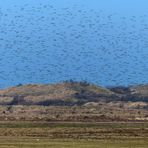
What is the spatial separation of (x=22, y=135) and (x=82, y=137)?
789 centimetres

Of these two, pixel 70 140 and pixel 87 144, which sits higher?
pixel 70 140

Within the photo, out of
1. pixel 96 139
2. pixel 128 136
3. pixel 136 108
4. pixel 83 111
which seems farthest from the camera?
pixel 136 108

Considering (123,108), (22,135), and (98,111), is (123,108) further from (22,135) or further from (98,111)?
(22,135)

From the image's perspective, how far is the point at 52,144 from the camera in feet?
226

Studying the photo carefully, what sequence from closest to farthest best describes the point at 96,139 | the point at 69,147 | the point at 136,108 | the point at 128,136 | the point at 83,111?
the point at 69,147
the point at 96,139
the point at 128,136
the point at 83,111
the point at 136,108

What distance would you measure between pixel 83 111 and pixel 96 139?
4108 inches

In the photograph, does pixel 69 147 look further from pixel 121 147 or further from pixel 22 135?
pixel 22 135

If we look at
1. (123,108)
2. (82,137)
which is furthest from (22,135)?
(123,108)

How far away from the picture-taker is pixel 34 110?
7308 inches

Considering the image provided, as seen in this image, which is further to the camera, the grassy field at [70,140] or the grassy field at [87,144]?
the grassy field at [70,140]

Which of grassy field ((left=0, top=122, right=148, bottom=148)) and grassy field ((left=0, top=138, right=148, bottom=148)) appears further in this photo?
grassy field ((left=0, top=122, right=148, bottom=148))

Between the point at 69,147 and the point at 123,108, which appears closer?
the point at 69,147

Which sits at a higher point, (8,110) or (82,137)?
(8,110)

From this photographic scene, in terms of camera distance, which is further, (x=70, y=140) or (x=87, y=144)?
(x=70, y=140)
